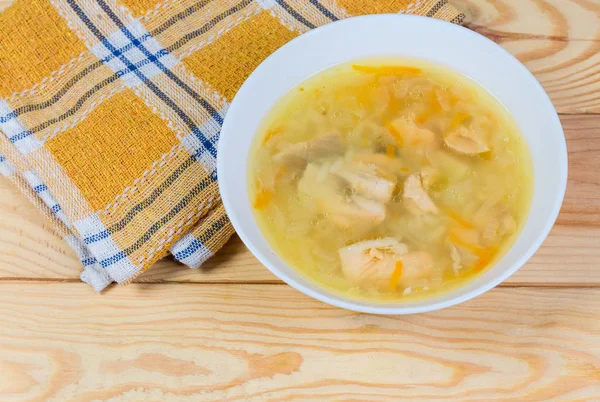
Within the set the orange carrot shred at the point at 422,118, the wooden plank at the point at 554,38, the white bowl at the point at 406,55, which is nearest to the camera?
the white bowl at the point at 406,55

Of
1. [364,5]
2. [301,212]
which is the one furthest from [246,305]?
[364,5]

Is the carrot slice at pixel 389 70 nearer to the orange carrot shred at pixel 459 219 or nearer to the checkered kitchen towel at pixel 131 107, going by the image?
the checkered kitchen towel at pixel 131 107

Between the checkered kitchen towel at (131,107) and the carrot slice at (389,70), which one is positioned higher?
the checkered kitchen towel at (131,107)

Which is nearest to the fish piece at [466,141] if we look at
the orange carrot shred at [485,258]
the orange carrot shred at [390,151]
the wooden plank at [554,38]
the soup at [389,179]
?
the soup at [389,179]

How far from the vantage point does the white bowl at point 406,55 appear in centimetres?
104

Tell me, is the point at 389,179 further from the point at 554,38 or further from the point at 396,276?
the point at 554,38

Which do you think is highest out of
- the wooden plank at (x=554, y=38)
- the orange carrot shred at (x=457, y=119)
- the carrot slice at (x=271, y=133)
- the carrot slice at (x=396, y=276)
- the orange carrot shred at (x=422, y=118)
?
the carrot slice at (x=271, y=133)

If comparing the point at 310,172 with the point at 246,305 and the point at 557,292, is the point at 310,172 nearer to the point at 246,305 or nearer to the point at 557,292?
the point at 246,305

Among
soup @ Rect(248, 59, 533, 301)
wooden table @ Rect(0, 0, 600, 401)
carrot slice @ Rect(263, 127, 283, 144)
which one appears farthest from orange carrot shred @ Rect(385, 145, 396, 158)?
wooden table @ Rect(0, 0, 600, 401)

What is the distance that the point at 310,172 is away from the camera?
3.98ft

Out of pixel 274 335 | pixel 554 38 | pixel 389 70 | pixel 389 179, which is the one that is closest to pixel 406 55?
pixel 389 70

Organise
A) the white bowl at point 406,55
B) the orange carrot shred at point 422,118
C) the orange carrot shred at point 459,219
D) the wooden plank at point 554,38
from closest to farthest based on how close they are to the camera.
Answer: the white bowl at point 406,55, the orange carrot shred at point 459,219, the orange carrot shred at point 422,118, the wooden plank at point 554,38

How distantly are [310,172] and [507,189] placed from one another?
1.29 feet

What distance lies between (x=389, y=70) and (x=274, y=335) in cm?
63
